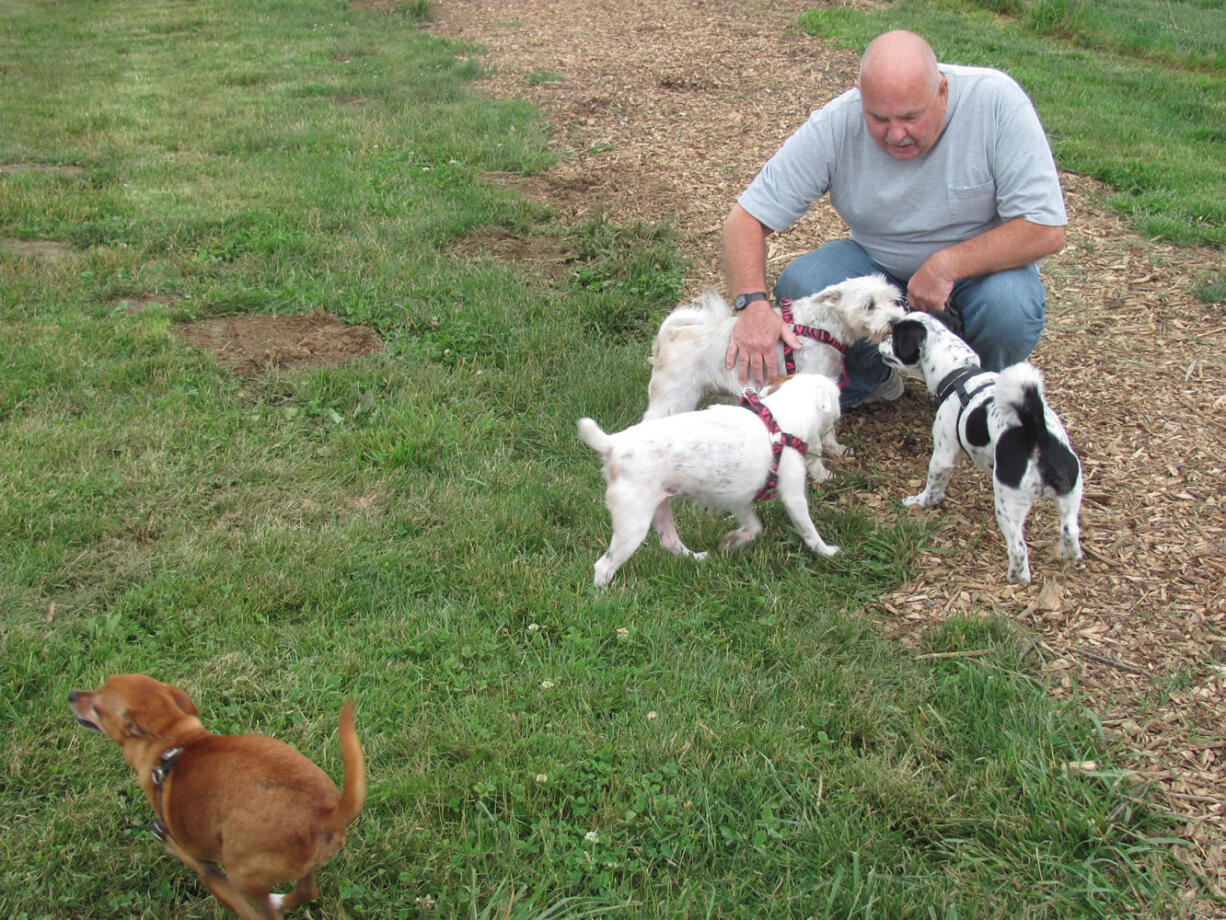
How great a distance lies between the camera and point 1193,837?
2564 mm

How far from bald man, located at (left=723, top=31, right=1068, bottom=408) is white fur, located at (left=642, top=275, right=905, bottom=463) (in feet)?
0.34

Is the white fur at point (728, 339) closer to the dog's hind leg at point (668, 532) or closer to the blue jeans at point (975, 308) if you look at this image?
the blue jeans at point (975, 308)

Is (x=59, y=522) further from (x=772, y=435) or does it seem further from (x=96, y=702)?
(x=772, y=435)

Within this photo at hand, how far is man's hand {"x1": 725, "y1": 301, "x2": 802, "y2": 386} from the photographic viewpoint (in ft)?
14.4

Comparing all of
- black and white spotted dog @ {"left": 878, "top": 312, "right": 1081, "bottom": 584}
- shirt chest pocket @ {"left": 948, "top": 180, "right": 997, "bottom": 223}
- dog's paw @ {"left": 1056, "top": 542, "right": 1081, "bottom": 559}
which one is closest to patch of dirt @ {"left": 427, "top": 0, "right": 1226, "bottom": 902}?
dog's paw @ {"left": 1056, "top": 542, "right": 1081, "bottom": 559}

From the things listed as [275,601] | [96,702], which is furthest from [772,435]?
[96,702]

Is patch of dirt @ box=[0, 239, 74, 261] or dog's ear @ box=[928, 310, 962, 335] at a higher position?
patch of dirt @ box=[0, 239, 74, 261]

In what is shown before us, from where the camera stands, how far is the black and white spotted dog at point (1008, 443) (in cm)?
342

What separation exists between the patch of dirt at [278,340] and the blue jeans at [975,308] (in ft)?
7.82

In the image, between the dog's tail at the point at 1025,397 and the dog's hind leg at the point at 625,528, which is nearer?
the dog's tail at the point at 1025,397

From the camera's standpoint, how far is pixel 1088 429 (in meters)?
4.55

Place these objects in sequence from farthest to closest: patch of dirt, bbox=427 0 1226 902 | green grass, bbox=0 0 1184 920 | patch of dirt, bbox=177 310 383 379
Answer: patch of dirt, bbox=177 310 383 379 → patch of dirt, bbox=427 0 1226 902 → green grass, bbox=0 0 1184 920

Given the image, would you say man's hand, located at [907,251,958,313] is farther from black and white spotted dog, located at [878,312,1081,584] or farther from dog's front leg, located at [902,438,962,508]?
dog's front leg, located at [902,438,962,508]

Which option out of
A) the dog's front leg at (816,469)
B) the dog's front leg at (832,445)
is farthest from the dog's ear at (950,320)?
the dog's front leg at (816,469)
